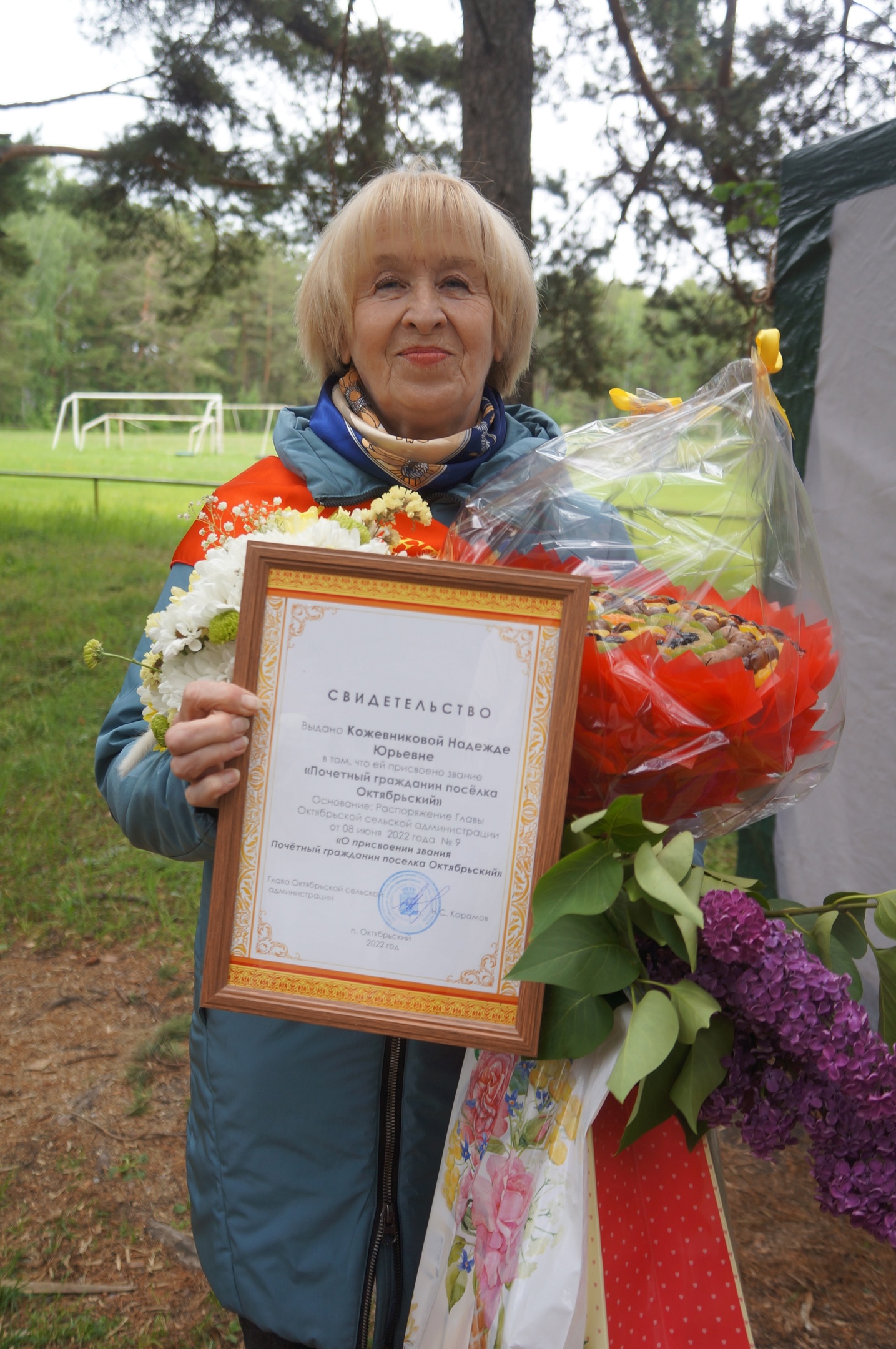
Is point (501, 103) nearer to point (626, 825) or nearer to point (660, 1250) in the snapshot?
point (626, 825)

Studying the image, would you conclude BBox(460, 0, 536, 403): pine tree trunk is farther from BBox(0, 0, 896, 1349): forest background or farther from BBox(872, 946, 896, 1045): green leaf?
BBox(872, 946, 896, 1045): green leaf

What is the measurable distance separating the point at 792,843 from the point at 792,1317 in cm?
131

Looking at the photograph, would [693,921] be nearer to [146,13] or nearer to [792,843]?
[792,843]

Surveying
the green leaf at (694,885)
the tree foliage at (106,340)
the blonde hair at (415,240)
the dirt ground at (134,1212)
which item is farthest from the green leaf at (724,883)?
the tree foliage at (106,340)

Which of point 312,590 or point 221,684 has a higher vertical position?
point 312,590

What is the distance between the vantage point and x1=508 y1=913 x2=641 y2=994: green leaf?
2.92 feet

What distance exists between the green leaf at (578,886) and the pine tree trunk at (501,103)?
3857 millimetres

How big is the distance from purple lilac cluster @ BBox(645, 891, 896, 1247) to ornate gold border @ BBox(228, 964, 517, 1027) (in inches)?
8.5

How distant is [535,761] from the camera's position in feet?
3.21

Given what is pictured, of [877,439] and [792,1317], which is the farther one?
[877,439]

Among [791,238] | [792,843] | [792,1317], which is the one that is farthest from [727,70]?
[792,1317]

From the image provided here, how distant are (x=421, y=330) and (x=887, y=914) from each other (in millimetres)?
1012

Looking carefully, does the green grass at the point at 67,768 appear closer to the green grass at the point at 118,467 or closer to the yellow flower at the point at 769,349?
the green grass at the point at 118,467

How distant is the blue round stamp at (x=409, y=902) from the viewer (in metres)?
1.00
